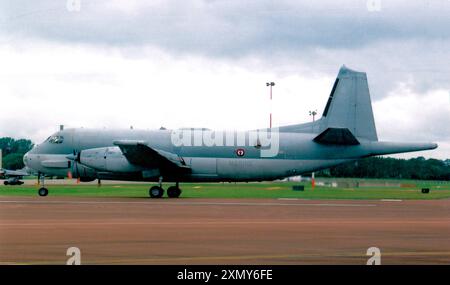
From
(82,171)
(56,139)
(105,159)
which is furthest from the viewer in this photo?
(56,139)

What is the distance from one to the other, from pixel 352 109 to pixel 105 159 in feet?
51.8

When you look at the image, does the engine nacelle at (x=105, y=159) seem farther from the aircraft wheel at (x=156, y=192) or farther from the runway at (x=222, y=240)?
the runway at (x=222, y=240)

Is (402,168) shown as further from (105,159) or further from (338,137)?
(105,159)

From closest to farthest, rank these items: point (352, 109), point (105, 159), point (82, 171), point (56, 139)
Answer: point (105, 159)
point (352, 109)
point (82, 171)
point (56, 139)

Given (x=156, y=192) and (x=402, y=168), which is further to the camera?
(x=402, y=168)

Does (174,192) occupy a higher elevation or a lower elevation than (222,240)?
higher

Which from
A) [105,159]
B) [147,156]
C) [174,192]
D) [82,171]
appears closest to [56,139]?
[82,171]

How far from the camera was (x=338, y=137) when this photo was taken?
147ft

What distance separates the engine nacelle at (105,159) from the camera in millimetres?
45625

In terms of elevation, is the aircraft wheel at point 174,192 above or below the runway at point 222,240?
above

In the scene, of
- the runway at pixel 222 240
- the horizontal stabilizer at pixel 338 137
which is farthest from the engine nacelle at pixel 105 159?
the runway at pixel 222 240

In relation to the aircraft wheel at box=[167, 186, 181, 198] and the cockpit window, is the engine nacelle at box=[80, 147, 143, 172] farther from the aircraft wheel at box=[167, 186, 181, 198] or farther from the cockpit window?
the aircraft wheel at box=[167, 186, 181, 198]

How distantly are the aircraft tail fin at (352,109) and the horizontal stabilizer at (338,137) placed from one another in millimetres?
1010
